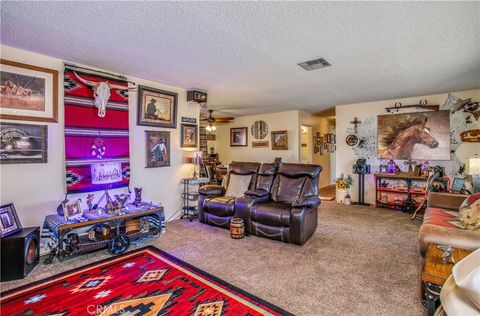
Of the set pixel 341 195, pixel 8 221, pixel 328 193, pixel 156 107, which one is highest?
pixel 156 107

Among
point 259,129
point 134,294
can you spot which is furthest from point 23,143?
point 259,129

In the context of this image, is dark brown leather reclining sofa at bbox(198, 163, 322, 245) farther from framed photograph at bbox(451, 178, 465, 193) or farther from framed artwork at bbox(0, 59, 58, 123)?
framed photograph at bbox(451, 178, 465, 193)

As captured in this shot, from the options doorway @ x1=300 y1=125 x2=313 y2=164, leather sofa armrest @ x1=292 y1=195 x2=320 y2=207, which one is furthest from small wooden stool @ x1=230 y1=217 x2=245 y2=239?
doorway @ x1=300 y1=125 x2=313 y2=164

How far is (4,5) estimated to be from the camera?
1.93 metres

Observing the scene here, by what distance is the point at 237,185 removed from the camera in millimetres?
4328

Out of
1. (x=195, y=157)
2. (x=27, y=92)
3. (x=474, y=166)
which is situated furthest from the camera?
(x=195, y=157)

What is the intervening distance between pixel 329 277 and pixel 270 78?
2851 mm

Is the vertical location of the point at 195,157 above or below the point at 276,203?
above

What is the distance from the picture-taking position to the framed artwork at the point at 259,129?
750 cm

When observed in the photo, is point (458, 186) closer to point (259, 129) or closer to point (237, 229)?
point (237, 229)

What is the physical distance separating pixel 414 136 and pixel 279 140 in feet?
10.5

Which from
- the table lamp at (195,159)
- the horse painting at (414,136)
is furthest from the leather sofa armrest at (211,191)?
the horse painting at (414,136)

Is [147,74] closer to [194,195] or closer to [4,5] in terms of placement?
[4,5]

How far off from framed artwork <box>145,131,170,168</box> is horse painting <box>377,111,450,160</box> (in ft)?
15.3
